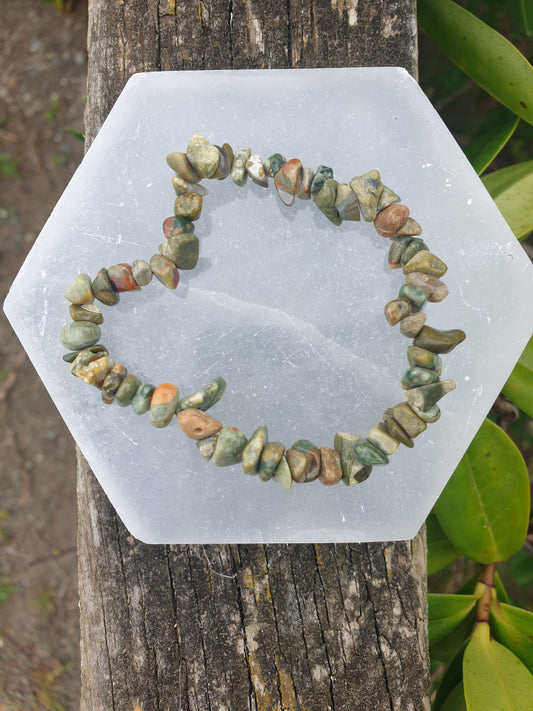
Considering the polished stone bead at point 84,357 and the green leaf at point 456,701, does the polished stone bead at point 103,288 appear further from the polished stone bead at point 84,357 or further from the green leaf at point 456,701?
the green leaf at point 456,701

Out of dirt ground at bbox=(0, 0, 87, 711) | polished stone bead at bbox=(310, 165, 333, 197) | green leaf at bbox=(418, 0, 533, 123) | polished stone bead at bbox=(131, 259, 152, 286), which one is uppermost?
green leaf at bbox=(418, 0, 533, 123)

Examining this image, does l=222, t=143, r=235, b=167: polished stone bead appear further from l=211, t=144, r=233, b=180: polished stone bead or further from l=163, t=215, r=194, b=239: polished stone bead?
l=163, t=215, r=194, b=239: polished stone bead

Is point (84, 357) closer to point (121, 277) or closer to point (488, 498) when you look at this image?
point (121, 277)

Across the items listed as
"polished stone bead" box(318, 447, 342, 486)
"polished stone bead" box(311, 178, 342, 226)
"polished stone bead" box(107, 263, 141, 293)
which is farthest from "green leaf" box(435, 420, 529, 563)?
"polished stone bead" box(107, 263, 141, 293)

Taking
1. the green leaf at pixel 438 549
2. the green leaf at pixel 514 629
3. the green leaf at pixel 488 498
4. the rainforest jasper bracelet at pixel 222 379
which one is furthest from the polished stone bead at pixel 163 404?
the green leaf at pixel 514 629

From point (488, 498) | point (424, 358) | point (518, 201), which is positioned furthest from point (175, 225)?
point (488, 498)
